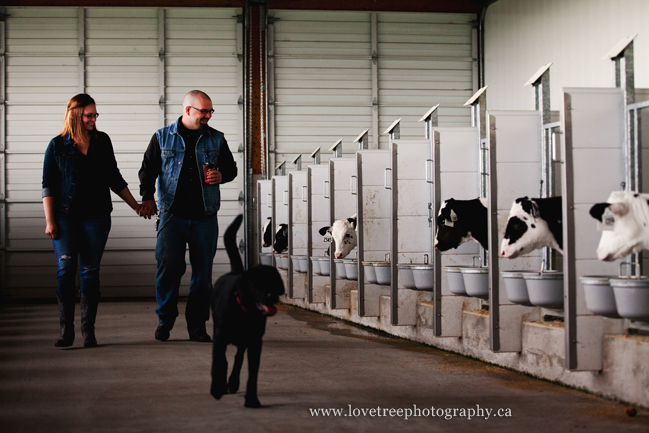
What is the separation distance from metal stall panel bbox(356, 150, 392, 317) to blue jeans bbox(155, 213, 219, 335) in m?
1.87

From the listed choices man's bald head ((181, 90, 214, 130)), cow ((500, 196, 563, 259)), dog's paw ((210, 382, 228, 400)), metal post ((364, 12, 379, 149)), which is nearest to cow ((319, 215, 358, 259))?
man's bald head ((181, 90, 214, 130))

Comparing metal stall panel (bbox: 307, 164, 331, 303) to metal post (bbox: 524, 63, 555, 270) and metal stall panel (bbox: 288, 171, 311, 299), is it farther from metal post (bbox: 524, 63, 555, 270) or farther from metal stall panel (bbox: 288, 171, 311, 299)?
metal post (bbox: 524, 63, 555, 270)

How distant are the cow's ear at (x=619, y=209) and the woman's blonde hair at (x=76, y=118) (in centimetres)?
336

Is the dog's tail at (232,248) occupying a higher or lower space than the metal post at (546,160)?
lower

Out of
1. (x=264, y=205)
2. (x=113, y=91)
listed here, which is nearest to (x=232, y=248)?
(x=264, y=205)

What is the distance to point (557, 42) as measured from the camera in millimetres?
10156

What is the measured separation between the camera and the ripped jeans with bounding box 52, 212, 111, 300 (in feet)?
16.6

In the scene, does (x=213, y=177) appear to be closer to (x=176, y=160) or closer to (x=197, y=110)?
(x=176, y=160)

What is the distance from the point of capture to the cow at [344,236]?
765 cm

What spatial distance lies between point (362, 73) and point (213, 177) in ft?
28.6

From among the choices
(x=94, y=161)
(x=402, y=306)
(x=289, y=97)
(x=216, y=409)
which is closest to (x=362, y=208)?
(x=402, y=306)

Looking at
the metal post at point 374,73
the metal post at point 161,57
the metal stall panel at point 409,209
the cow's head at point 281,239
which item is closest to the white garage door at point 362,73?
the metal post at point 374,73

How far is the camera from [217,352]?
3.16 m

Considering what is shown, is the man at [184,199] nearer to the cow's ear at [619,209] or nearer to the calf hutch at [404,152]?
the calf hutch at [404,152]
